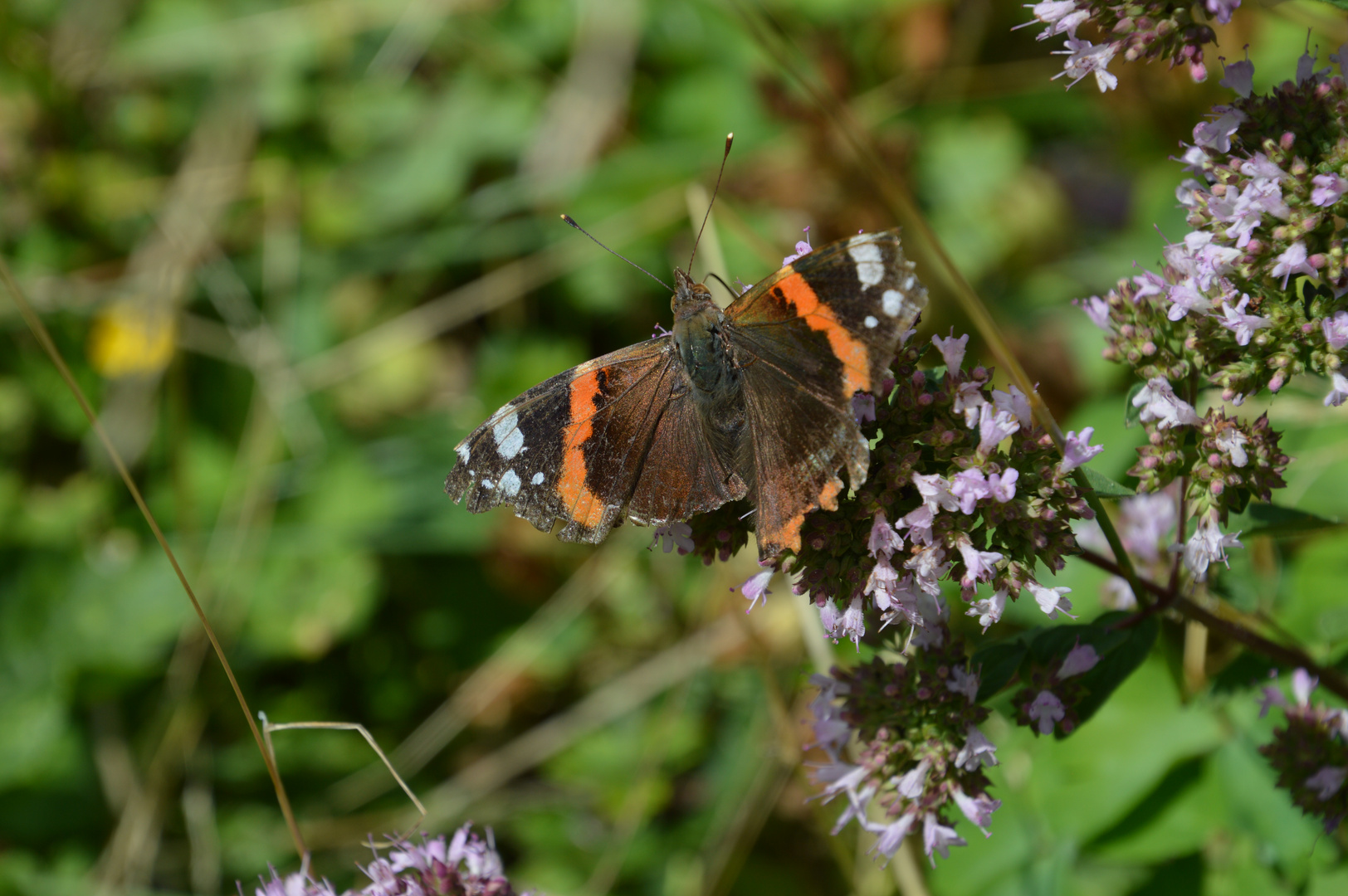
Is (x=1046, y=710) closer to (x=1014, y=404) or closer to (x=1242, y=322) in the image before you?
(x=1014, y=404)

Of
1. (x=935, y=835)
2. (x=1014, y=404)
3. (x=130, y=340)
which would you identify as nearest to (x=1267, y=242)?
(x=1014, y=404)

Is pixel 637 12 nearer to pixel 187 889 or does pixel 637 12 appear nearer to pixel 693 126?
pixel 693 126

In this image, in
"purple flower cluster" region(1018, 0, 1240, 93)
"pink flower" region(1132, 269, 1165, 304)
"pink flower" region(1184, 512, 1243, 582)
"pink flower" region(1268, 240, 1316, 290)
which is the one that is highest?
"purple flower cluster" region(1018, 0, 1240, 93)

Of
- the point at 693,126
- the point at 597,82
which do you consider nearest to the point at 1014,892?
the point at 693,126

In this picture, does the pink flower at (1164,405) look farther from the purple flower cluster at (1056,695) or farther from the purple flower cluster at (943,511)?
the purple flower cluster at (1056,695)

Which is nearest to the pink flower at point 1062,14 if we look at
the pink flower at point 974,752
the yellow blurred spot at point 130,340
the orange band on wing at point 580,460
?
the orange band on wing at point 580,460

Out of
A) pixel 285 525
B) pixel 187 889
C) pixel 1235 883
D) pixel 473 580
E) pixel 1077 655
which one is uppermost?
pixel 285 525

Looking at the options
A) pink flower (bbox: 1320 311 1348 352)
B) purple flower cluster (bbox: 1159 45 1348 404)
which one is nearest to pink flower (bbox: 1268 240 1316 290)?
purple flower cluster (bbox: 1159 45 1348 404)

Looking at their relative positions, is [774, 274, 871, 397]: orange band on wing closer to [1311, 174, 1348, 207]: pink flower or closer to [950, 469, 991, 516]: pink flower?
[950, 469, 991, 516]: pink flower
